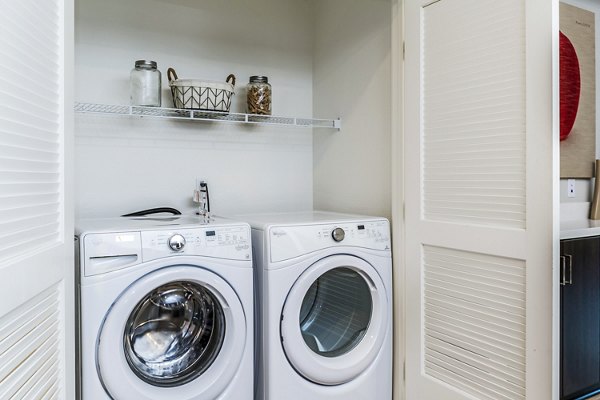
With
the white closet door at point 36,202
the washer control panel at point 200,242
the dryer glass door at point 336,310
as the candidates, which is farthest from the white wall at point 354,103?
the white closet door at point 36,202

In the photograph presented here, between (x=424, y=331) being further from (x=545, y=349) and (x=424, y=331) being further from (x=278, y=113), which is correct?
(x=278, y=113)

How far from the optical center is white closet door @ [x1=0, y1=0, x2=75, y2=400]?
2.94 ft

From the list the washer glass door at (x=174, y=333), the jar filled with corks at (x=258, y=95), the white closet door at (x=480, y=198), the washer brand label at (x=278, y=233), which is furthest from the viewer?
the jar filled with corks at (x=258, y=95)

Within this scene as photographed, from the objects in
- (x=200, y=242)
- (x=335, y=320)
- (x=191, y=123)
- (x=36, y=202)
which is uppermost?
(x=191, y=123)

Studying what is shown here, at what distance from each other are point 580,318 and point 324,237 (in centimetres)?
119

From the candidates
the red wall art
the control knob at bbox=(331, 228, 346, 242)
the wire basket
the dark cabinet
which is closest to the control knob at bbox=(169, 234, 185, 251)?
the control knob at bbox=(331, 228, 346, 242)

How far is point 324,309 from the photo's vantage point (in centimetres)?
206

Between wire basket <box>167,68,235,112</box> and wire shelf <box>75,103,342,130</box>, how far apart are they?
0.03 metres

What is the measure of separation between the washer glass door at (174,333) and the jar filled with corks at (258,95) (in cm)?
108

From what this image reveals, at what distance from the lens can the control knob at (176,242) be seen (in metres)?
1.57

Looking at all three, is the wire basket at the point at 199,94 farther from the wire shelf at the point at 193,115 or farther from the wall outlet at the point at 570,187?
the wall outlet at the point at 570,187

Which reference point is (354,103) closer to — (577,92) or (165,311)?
(577,92)

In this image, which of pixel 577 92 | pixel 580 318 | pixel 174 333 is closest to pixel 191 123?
pixel 174 333

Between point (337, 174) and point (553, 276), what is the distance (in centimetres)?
138
